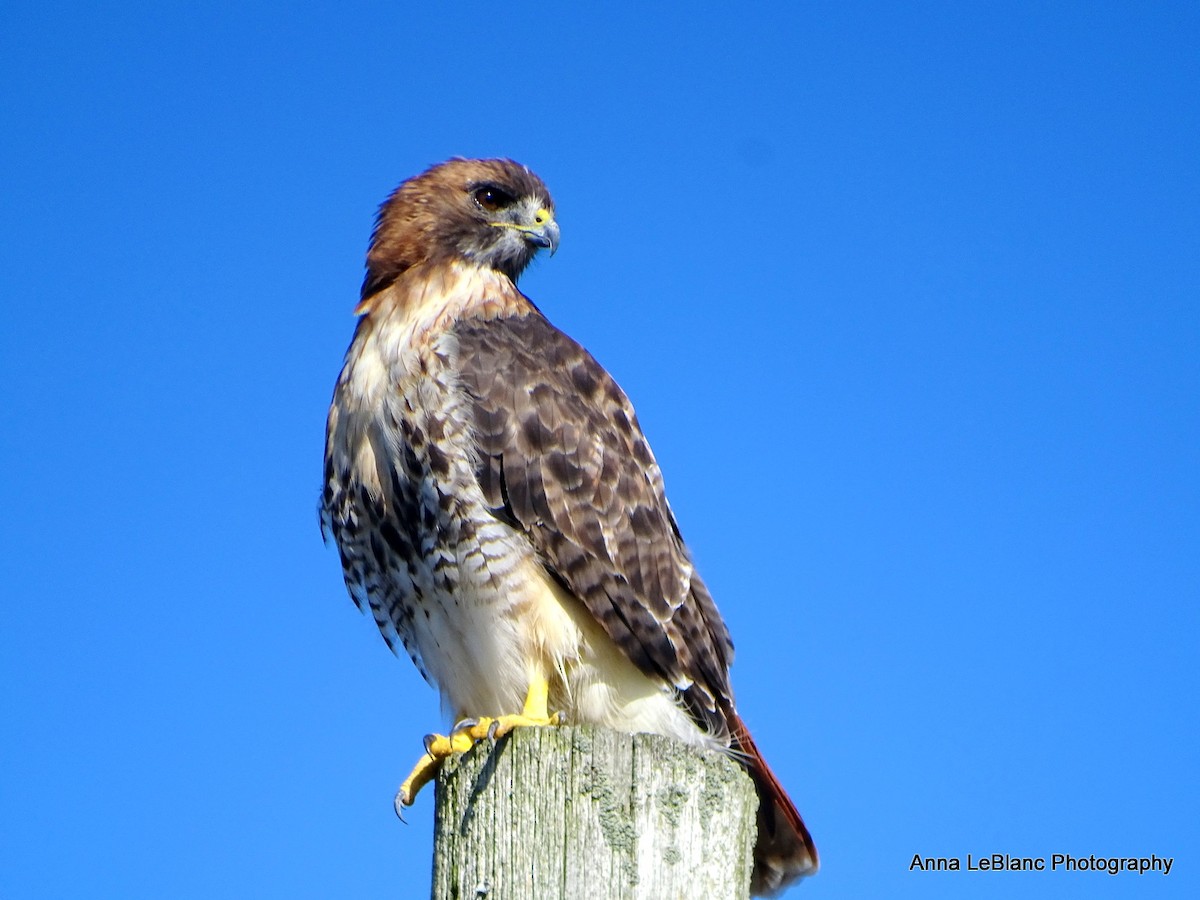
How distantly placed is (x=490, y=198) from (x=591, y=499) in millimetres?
1292

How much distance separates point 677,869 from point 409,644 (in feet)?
6.34

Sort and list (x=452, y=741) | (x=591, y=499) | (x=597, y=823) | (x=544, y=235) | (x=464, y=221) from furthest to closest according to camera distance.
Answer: (x=544, y=235)
(x=464, y=221)
(x=591, y=499)
(x=452, y=741)
(x=597, y=823)

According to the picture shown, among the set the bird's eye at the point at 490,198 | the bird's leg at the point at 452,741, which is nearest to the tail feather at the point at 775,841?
the bird's leg at the point at 452,741

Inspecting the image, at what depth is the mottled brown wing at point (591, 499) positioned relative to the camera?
391 centimetres

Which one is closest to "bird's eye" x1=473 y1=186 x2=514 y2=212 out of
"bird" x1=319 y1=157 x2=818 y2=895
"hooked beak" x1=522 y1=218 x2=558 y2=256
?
"hooked beak" x1=522 y1=218 x2=558 y2=256

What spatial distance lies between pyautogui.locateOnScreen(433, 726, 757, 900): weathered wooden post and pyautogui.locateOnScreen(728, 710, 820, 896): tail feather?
110cm

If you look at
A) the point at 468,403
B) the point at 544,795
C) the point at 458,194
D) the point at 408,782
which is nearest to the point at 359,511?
the point at 468,403

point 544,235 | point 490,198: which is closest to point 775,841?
point 544,235

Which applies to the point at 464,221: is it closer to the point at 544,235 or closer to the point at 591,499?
the point at 544,235

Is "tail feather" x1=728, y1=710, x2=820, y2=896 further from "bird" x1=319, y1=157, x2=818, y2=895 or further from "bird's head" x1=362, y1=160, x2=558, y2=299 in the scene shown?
"bird's head" x1=362, y1=160, x2=558, y2=299

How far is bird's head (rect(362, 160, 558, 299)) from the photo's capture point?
4.59 meters

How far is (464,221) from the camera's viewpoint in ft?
15.3

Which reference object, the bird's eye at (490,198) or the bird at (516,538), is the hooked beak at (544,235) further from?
the bird at (516,538)

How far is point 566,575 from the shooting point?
3900 millimetres
